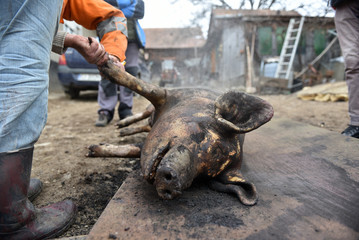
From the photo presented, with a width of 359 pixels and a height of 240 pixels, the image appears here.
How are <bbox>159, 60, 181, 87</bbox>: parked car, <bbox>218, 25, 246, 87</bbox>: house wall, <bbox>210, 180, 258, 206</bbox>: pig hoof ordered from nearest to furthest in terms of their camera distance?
<bbox>210, 180, 258, 206</bbox>: pig hoof → <bbox>218, 25, 246, 87</bbox>: house wall → <bbox>159, 60, 181, 87</bbox>: parked car

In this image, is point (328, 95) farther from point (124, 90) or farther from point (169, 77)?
point (169, 77)

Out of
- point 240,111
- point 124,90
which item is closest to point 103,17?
point 240,111

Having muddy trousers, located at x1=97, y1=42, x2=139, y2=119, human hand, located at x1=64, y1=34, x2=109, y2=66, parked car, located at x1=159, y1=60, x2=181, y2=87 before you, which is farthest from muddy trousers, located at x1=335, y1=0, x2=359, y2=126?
parked car, located at x1=159, y1=60, x2=181, y2=87

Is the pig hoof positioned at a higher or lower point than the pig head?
lower

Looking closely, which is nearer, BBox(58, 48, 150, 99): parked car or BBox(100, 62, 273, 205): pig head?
BBox(100, 62, 273, 205): pig head

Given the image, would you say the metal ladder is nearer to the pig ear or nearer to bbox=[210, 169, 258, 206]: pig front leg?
the pig ear

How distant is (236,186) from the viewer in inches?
51.9

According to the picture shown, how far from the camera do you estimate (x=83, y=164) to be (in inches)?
83.6

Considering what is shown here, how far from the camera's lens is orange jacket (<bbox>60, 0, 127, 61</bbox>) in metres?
1.94

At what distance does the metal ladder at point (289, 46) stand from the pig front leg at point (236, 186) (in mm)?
8342

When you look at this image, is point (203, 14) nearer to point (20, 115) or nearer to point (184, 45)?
point (184, 45)

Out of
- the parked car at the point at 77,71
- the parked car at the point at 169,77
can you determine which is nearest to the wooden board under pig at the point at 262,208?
the parked car at the point at 77,71

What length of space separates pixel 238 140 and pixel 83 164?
135cm

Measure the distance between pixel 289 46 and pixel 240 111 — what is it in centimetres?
960
